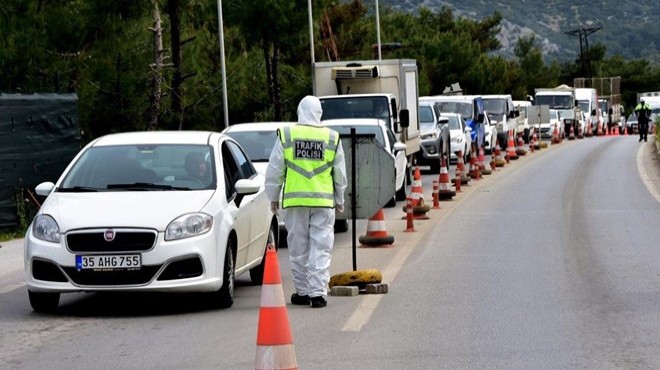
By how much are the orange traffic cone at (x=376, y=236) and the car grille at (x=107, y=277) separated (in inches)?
259

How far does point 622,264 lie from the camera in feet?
51.4

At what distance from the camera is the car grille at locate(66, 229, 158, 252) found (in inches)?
471

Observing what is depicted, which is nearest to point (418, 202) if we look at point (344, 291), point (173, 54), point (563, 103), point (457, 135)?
point (344, 291)

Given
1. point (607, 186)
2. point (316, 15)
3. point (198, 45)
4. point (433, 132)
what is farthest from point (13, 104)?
point (316, 15)

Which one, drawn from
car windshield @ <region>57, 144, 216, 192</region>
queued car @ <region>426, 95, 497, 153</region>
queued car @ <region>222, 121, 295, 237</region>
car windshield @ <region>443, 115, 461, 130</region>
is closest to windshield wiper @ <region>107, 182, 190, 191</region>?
car windshield @ <region>57, 144, 216, 192</region>

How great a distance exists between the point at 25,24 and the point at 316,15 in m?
21.1

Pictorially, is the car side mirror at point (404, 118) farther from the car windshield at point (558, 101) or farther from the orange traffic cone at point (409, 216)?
the car windshield at point (558, 101)

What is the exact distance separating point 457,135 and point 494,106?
40.3 ft

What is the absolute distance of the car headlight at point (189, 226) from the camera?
12.1m

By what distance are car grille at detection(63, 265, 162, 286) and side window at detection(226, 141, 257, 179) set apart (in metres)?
2.21

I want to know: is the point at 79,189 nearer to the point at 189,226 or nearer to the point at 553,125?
the point at 189,226

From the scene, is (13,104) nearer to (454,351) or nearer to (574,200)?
(574,200)

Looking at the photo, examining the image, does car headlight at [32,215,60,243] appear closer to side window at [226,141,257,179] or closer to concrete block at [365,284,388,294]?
side window at [226,141,257,179]

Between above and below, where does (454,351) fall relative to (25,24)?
below
